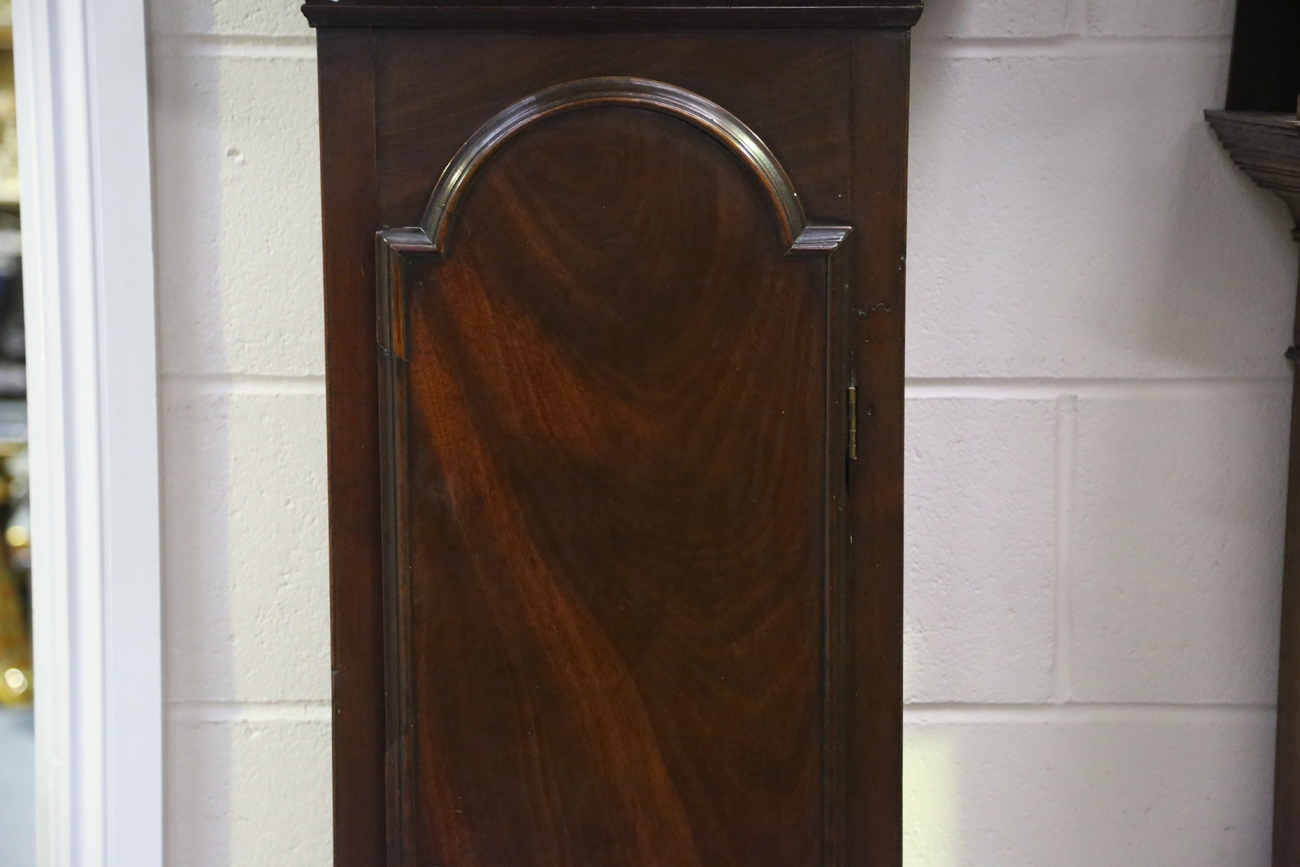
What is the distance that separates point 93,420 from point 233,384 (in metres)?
0.14

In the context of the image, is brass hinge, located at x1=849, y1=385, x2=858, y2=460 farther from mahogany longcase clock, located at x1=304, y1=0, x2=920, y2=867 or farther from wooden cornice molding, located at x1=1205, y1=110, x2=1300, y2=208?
wooden cornice molding, located at x1=1205, y1=110, x2=1300, y2=208

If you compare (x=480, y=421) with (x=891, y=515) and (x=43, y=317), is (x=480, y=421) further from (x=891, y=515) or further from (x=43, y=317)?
(x=43, y=317)

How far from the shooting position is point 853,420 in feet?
2.60

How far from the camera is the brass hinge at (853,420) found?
31.1 inches

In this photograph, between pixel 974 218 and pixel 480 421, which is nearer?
pixel 480 421

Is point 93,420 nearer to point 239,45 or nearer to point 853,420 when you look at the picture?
point 239,45

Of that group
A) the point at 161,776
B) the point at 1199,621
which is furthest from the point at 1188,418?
the point at 161,776

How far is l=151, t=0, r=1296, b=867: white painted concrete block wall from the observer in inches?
41.7

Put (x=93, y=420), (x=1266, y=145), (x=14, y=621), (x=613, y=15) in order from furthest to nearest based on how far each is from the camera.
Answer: (x=14, y=621)
(x=93, y=420)
(x=1266, y=145)
(x=613, y=15)

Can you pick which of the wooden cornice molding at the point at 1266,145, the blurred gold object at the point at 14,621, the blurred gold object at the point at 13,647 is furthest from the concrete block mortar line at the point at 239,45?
the wooden cornice molding at the point at 1266,145

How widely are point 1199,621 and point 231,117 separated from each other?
104 centimetres

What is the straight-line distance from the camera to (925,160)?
1064 millimetres

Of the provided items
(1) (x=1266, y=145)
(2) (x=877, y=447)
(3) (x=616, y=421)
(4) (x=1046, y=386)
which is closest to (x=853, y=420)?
(2) (x=877, y=447)

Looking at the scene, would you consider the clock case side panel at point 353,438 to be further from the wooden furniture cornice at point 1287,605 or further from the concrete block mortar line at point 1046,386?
the wooden furniture cornice at point 1287,605
